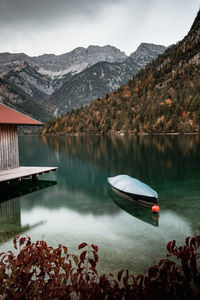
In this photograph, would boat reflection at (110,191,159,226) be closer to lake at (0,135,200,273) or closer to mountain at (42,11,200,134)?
lake at (0,135,200,273)

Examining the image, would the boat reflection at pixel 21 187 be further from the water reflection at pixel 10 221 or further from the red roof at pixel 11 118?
the red roof at pixel 11 118

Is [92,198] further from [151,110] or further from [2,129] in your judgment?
[151,110]

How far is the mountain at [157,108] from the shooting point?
131 m

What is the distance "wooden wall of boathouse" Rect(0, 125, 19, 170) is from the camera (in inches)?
973

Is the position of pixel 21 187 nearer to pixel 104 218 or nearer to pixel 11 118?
pixel 11 118

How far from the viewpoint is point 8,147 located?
83.7 ft

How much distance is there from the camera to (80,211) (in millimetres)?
17969

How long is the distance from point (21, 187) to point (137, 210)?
14398 mm

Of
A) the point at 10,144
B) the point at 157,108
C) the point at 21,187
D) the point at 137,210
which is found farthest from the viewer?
the point at 157,108

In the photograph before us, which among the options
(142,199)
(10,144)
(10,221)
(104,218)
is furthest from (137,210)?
(10,144)

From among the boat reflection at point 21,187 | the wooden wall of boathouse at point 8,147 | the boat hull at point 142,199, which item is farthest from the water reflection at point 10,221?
the boat hull at point 142,199

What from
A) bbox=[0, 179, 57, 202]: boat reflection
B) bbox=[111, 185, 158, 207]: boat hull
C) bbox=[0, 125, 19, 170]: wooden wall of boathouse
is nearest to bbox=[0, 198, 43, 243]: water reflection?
bbox=[0, 179, 57, 202]: boat reflection

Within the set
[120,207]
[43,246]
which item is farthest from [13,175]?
[43,246]

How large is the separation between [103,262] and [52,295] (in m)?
7.32
